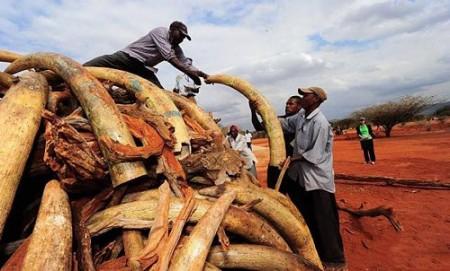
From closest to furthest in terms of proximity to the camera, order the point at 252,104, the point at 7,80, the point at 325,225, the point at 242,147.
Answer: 1. the point at 7,80
2. the point at 325,225
3. the point at 252,104
4. the point at 242,147

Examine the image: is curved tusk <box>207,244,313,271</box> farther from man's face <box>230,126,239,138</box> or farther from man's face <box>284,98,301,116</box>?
man's face <box>230,126,239,138</box>

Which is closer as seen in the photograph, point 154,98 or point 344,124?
point 154,98

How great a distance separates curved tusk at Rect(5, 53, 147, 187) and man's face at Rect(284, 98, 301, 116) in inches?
106

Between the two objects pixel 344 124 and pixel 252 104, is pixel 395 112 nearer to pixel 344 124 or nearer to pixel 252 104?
pixel 344 124

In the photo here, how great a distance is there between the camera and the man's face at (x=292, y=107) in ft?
15.6

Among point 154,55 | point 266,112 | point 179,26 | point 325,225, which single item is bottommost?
point 325,225

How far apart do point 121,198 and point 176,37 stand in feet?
8.08

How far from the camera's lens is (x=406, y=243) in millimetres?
4594

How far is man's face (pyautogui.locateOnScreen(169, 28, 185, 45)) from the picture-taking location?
4192 mm

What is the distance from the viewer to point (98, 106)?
2.40m

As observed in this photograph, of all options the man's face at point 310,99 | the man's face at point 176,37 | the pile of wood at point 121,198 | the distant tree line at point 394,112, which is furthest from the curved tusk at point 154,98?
the distant tree line at point 394,112

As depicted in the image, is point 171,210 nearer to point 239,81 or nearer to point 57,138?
point 57,138

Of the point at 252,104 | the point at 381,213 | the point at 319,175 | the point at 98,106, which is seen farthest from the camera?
the point at 381,213

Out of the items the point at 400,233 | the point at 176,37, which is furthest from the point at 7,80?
the point at 400,233
